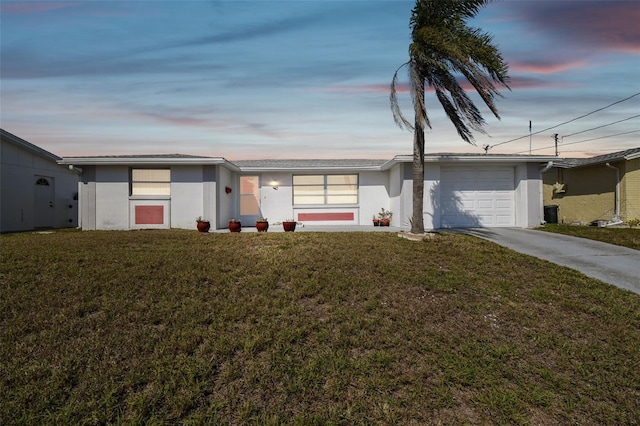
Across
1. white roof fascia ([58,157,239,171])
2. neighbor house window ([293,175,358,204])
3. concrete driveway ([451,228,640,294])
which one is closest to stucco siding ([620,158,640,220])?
concrete driveway ([451,228,640,294])

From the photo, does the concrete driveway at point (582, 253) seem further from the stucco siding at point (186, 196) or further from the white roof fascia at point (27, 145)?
the white roof fascia at point (27, 145)

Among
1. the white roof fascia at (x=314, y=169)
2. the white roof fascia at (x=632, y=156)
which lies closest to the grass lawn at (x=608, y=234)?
the white roof fascia at (x=632, y=156)

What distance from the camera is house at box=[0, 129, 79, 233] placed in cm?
1628

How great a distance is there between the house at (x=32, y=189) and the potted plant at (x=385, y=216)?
13.4 metres

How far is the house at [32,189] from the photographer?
641 inches

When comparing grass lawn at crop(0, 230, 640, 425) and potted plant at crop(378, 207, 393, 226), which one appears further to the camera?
potted plant at crop(378, 207, 393, 226)

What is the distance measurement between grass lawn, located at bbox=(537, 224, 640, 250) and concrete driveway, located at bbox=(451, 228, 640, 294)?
53cm

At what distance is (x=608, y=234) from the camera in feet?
40.0

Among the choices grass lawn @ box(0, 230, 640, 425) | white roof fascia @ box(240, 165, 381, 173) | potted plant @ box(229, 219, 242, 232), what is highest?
white roof fascia @ box(240, 165, 381, 173)

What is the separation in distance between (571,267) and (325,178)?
11191 millimetres

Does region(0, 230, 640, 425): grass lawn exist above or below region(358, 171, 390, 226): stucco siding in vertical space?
below

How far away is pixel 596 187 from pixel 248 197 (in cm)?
1687

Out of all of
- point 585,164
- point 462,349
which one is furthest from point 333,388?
point 585,164

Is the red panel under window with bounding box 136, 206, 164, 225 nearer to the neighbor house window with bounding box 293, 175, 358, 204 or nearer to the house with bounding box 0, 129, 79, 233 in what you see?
the house with bounding box 0, 129, 79, 233
